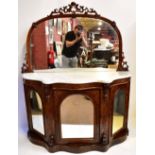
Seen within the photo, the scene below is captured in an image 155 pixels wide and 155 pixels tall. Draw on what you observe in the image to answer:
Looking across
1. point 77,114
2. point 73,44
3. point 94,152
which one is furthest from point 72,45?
point 94,152

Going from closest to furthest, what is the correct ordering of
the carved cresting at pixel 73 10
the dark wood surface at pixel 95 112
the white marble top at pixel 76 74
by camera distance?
1. the dark wood surface at pixel 95 112
2. the white marble top at pixel 76 74
3. the carved cresting at pixel 73 10

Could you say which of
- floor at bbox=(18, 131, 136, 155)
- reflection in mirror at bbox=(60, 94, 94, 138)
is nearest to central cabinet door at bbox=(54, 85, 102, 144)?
reflection in mirror at bbox=(60, 94, 94, 138)

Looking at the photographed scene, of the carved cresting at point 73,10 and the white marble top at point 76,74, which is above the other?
the carved cresting at point 73,10

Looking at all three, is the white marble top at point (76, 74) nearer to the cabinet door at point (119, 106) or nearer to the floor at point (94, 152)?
the cabinet door at point (119, 106)

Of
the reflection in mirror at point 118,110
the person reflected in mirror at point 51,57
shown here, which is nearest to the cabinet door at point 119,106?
the reflection in mirror at point 118,110

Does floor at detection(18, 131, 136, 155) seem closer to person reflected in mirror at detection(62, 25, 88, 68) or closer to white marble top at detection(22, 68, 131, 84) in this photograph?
white marble top at detection(22, 68, 131, 84)

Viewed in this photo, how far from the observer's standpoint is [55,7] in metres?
2.23

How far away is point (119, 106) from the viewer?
1.98 metres

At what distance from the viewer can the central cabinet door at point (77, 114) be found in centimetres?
176

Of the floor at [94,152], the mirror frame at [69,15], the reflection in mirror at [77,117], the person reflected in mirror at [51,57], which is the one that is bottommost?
→ the floor at [94,152]

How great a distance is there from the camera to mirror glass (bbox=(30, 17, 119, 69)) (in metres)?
2.15
